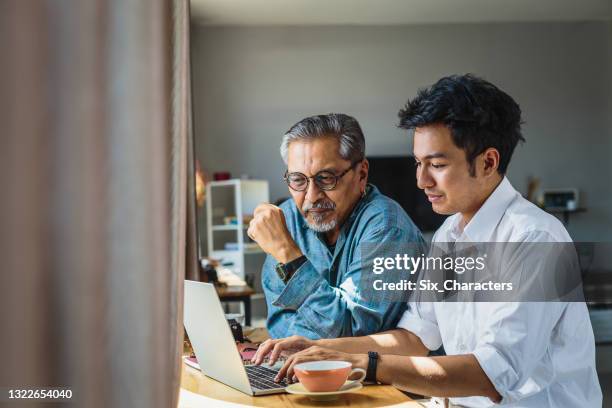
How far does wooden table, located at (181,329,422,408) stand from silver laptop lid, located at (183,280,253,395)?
0.8 inches

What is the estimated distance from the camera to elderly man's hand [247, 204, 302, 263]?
5.05ft

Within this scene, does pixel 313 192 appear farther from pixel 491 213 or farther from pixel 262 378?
pixel 262 378

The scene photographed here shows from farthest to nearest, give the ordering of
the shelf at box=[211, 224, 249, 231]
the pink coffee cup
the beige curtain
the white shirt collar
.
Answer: the shelf at box=[211, 224, 249, 231]
the white shirt collar
the pink coffee cup
the beige curtain

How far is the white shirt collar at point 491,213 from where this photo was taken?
4.27ft

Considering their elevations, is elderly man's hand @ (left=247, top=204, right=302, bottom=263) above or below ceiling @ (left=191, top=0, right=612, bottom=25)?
below

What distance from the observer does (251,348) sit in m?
1.47

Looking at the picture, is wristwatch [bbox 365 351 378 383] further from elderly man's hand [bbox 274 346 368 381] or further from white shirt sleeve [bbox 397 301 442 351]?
white shirt sleeve [bbox 397 301 442 351]

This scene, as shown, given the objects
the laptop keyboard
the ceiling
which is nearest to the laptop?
the laptop keyboard

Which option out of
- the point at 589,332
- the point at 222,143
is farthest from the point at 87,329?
the point at 222,143

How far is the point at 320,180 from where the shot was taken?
1790mm

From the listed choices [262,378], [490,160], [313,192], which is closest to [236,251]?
A: [313,192]

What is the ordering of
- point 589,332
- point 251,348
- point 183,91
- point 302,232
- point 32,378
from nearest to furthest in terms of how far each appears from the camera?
point 32,378, point 183,91, point 589,332, point 251,348, point 302,232

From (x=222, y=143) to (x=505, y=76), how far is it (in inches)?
98.0

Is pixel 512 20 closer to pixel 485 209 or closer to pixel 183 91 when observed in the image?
pixel 485 209
